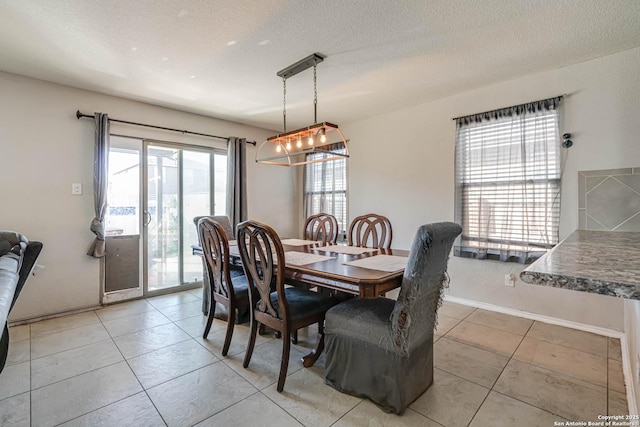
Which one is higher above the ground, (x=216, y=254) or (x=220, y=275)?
(x=216, y=254)

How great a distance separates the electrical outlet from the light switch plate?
4540 mm

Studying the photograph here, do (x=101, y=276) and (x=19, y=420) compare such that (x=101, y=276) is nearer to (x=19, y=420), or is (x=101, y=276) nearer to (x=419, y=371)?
(x=19, y=420)

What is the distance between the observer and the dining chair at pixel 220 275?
2.23m

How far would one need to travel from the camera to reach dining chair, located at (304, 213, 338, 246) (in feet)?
11.4

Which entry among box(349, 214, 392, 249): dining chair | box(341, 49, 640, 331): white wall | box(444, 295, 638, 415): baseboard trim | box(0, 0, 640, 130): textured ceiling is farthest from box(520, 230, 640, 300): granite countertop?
box(341, 49, 640, 331): white wall

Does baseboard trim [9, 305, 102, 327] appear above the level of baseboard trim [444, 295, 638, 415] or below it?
below

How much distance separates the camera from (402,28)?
210 centimetres

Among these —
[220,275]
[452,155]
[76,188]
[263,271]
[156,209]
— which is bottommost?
[220,275]

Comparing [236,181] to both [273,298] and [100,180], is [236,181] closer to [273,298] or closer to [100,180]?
[100,180]

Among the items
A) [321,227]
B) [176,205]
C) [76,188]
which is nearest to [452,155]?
[321,227]

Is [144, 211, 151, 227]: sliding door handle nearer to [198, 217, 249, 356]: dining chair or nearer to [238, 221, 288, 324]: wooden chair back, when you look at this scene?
[198, 217, 249, 356]: dining chair

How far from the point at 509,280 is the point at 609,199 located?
3.56 ft

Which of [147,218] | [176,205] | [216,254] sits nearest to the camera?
[216,254]

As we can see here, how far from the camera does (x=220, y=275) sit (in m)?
2.37
